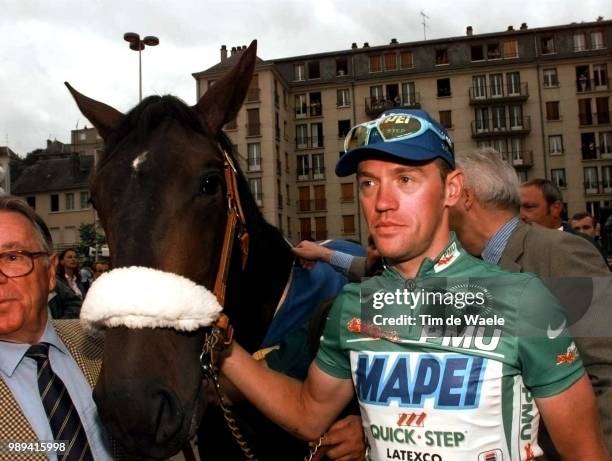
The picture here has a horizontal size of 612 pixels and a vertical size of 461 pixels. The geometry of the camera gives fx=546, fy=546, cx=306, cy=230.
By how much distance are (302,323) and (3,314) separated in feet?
4.66

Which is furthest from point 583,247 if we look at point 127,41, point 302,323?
point 127,41

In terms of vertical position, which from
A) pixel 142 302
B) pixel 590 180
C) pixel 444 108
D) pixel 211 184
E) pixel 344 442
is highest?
pixel 444 108

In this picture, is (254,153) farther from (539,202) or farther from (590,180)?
(539,202)

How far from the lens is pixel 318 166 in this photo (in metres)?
50.0

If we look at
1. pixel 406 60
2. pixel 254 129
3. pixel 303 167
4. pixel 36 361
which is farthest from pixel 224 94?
pixel 406 60

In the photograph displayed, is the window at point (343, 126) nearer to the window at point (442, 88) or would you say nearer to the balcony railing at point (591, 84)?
the window at point (442, 88)

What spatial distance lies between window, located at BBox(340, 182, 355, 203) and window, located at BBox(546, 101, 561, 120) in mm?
17914

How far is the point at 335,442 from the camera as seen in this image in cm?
229

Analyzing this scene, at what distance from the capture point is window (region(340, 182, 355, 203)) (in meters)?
48.0

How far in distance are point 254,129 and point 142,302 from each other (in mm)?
46720

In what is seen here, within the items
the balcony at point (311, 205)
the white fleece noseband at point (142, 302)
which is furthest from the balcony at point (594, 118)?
the white fleece noseband at point (142, 302)

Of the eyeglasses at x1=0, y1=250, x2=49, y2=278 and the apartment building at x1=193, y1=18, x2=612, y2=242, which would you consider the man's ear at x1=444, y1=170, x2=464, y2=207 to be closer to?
the eyeglasses at x1=0, y1=250, x2=49, y2=278

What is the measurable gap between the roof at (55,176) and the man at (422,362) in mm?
54505

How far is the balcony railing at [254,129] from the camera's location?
47.3 m
